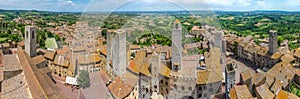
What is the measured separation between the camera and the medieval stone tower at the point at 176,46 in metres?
6.45

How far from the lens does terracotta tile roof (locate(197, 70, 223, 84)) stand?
6.48 metres

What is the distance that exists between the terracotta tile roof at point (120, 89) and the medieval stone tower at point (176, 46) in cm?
123

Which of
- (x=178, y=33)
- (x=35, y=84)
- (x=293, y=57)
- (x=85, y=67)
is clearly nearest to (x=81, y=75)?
(x=85, y=67)

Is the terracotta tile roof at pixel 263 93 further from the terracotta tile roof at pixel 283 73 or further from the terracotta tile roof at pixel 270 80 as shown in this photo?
the terracotta tile roof at pixel 283 73

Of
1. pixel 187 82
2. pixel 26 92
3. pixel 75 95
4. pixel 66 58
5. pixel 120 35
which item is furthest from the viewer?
pixel 66 58

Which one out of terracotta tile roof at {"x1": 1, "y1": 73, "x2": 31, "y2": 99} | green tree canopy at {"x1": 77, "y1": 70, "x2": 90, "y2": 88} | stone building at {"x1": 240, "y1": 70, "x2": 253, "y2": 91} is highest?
terracotta tile roof at {"x1": 1, "y1": 73, "x2": 31, "y2": 99}

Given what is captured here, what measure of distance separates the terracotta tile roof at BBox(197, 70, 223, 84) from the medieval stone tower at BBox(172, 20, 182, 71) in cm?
58

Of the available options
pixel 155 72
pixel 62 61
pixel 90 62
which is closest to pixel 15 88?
pixel 155 72

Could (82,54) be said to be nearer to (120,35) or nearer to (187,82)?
(120,35)

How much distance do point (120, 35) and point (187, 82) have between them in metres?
2.10

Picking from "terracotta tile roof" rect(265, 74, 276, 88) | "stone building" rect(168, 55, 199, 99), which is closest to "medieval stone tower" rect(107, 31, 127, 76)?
"stone building" rect(168, 55, 199, 99)

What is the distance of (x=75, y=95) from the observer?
8484 millimetres

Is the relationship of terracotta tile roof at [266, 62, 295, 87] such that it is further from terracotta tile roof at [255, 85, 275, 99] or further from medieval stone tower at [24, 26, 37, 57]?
medieval stone tower at [24, 26, 37, 57]

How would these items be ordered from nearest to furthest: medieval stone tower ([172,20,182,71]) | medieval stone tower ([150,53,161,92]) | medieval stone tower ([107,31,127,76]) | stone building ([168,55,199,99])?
stone building ([168,55,199,99]) → medieval stone tower ([172,20,182,71]) → medieval stone tower ([150,53,161,92]) → medieval stone tower ([107,31,127,76])
